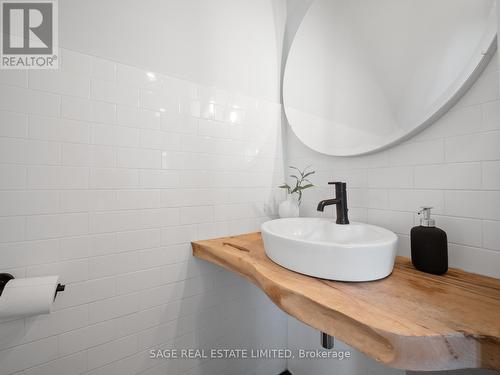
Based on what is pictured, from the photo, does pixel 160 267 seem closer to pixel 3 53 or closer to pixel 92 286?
pixel 92 286

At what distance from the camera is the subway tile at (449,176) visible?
660mm

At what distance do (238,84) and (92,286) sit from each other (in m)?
1.08

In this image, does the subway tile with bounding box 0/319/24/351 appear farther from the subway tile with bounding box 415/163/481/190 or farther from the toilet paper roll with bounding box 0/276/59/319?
the subway tile with bounding box 415/163/481/190

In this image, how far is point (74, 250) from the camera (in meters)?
0.79

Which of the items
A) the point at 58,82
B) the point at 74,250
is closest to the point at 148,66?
the point at 58,82

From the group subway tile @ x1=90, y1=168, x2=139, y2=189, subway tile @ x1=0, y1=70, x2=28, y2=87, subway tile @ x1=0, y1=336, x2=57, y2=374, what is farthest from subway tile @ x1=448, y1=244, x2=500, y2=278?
subway tile @ x1=0, y1=70, x2=28, y2=87

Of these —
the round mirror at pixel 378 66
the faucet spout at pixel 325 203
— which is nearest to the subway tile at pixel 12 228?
the faucet spout at pixel 325 203

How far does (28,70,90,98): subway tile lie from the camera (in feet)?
2.44

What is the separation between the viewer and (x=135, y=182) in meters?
0.90

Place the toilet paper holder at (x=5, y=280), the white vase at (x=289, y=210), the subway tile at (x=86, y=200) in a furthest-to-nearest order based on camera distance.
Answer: the white vase at (x=289, y=210), the subway tile at (x=86, y=200), the toilet paper holder at (x=5, y=280)

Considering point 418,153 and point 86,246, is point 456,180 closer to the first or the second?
point 418,153

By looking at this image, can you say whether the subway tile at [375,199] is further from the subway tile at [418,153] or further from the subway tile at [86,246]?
the subway tile at [86,246]

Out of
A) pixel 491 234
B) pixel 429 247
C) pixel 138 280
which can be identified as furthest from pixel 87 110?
pixel 491 234

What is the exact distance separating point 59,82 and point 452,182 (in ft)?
4.35
